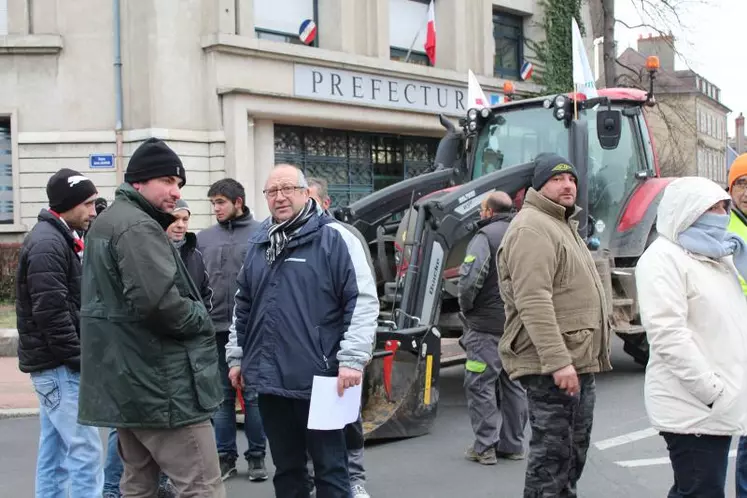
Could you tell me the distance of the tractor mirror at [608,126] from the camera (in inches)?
327

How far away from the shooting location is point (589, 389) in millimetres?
4180

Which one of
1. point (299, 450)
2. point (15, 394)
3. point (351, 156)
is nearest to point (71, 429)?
point (299, 450)

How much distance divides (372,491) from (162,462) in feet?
7.36

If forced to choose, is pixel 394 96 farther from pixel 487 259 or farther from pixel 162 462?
pixel 162 462

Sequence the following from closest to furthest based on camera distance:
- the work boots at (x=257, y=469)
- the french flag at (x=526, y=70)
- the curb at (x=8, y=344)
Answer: the work boots at (x=257, y=469) → the curb at (x=8, y=344) → the french flag at (x=526, y=70)

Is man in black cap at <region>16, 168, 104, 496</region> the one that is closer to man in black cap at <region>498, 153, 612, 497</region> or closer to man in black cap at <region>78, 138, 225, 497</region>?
man in black cap at <region>78, 138, 225, 497</region>

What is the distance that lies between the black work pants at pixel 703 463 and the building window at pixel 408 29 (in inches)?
613

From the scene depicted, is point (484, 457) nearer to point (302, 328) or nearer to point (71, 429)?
point (302, 328)

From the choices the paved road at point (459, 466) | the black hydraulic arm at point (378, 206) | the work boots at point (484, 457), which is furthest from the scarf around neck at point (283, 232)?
the black hydraulic arm at point (378, 206)

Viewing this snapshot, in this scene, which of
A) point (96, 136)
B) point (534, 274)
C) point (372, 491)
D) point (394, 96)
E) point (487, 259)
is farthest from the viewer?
point (394, 96)

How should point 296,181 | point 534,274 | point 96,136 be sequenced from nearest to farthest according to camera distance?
1. point 534,274
2. point 296,181
3. point 96,136

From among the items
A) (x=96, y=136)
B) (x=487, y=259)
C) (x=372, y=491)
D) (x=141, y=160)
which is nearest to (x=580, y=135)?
(x=487, y=259)

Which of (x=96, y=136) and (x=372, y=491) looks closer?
(x=372, y=491)

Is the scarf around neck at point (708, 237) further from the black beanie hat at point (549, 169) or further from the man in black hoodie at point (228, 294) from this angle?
the man in black hoodie at point (228, 294)
